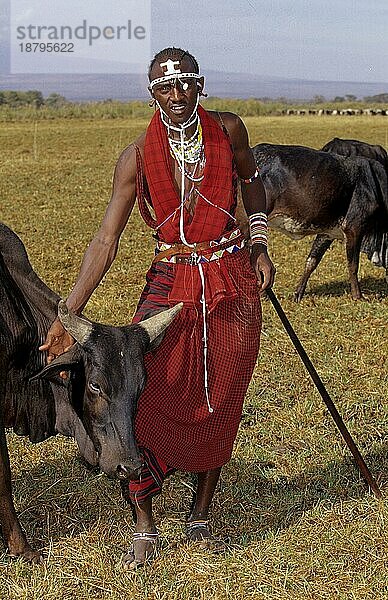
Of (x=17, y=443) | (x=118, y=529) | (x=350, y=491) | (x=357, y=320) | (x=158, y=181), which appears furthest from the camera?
(x=357, y=320)

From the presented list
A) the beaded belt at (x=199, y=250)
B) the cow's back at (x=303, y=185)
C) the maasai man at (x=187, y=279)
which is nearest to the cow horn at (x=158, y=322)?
the maasai man at (x=187, y=279)

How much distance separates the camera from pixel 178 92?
3564 mm

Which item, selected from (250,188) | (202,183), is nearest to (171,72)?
(202,183)

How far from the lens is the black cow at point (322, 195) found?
855 cm

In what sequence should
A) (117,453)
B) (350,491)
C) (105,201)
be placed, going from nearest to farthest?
1. (117,453)
2. (350,491)
3. (105,201)

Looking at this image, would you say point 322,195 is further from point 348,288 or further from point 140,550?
point 140,550

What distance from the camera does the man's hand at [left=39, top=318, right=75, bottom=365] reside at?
3.69 metres

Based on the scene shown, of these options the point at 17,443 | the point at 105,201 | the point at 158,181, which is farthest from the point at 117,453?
the point at 105,201

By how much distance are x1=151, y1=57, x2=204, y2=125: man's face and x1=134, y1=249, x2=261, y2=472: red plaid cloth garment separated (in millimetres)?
649

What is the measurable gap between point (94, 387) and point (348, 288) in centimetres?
619

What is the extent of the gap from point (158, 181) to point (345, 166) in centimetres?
543

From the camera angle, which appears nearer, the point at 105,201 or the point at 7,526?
the point at 7,526

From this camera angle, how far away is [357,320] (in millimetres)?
8047

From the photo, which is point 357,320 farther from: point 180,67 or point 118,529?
point 180,67
